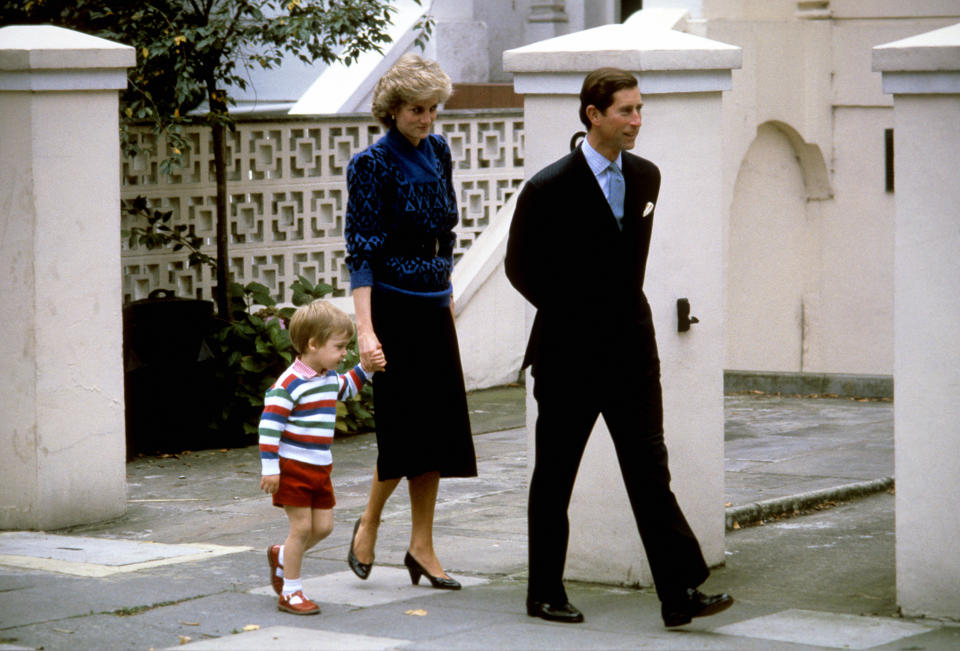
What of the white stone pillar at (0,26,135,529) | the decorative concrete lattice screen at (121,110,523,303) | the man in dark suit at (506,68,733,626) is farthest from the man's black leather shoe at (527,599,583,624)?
the decorative concrete lattice screen at (121,110,523,303)

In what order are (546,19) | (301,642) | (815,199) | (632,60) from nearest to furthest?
1. (301,642)
2. (632,60)
3. (815,199)
4. (546,19)

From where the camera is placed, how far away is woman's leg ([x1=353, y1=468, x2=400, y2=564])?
20.3ft

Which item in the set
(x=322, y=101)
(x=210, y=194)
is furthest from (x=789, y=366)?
(x=210, y=194)

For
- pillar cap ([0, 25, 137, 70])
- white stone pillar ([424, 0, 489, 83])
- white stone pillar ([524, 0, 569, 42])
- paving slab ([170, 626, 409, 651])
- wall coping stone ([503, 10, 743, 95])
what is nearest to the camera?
paving slab ([170, 626, 409, 651])

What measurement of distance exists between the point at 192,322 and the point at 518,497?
2.66 metres

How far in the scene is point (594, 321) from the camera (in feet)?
18.4

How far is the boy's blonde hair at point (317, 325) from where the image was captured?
5.82 meters

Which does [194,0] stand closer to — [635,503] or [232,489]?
[232,489]

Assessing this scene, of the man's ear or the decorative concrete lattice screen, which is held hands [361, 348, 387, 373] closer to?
the man's ear

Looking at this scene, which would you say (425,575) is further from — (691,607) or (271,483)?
(691,607)

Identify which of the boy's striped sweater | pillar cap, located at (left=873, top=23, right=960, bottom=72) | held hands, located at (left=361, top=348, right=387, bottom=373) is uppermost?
pillar cap, located at (left=873, top=23, right=960, bottom=72)

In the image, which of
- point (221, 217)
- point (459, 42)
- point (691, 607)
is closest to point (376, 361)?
point (691, 607)

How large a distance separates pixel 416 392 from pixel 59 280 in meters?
2.36

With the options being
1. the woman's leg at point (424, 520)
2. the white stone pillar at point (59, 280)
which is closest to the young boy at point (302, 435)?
the woman's leg at point (424, 520)
